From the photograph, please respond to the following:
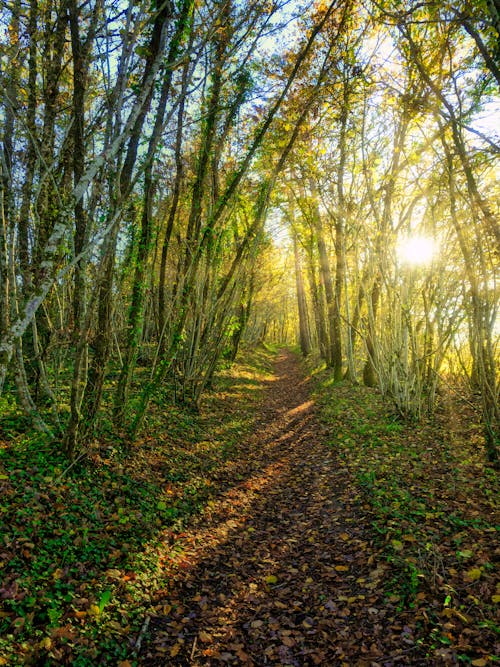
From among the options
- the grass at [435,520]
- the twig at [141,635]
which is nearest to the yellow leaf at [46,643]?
the twig at [141,635]

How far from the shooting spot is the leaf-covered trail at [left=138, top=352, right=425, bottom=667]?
3365 mm

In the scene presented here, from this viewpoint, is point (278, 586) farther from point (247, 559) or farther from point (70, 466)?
point (70, 466)

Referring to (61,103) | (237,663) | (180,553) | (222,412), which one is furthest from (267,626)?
(61,103)

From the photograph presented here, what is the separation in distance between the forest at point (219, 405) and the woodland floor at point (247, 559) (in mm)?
26

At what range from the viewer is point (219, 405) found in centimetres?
1073

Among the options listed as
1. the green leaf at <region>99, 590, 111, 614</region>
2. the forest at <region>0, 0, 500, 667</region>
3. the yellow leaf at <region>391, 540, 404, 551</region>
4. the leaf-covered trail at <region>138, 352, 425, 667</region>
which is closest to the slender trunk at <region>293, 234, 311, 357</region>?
the forest at <region>0, 0, 500, 667</region>

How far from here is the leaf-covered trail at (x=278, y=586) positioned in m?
3.37

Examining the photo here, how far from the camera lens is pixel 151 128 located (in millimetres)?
7109

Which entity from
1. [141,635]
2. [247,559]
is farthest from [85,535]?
[247,559]

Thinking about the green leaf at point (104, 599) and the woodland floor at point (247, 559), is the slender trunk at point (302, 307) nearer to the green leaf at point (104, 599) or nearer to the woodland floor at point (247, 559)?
the woodland floor at point (247, 559)

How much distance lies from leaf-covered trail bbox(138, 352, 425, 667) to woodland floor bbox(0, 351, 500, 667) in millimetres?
17

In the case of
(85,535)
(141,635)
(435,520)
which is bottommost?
(141,635)

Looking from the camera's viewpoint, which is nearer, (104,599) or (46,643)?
(46,643)

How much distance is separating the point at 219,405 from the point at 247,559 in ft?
20.0
